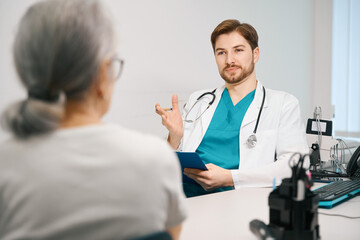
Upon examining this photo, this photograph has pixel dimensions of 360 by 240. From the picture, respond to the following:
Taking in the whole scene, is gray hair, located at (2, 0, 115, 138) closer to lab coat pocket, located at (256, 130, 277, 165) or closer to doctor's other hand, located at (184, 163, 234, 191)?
doctor's other hand, located at (184, 163, 234, 191)

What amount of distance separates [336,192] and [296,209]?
2.00 feet

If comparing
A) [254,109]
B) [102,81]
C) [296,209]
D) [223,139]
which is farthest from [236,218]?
[254,109]

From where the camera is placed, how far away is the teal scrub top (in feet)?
6.40

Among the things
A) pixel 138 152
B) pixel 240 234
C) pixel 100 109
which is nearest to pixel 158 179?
pixel 138 152

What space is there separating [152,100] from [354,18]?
2032 mm

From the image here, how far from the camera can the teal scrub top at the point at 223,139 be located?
195 cm

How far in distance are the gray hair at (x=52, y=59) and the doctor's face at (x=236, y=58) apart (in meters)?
1.52

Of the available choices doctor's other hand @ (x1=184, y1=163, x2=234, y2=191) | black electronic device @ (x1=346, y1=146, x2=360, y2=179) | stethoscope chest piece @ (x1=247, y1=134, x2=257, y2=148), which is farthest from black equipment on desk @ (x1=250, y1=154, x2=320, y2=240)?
black electronic device @ (x1=346, y1=146, x2=360, y2=179)

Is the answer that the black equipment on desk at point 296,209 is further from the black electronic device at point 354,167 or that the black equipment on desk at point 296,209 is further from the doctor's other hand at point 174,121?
the black electronic device at point 354,167

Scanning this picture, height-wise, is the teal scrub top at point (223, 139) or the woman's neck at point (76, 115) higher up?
the woman's neck at point (76, 115)

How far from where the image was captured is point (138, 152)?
65 centimetres

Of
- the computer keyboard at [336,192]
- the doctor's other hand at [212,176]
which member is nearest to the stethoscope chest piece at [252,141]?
the doctor's other hand at [212,176]

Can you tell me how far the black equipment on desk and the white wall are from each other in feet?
3.56

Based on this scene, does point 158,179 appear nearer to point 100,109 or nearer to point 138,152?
point 138,152
